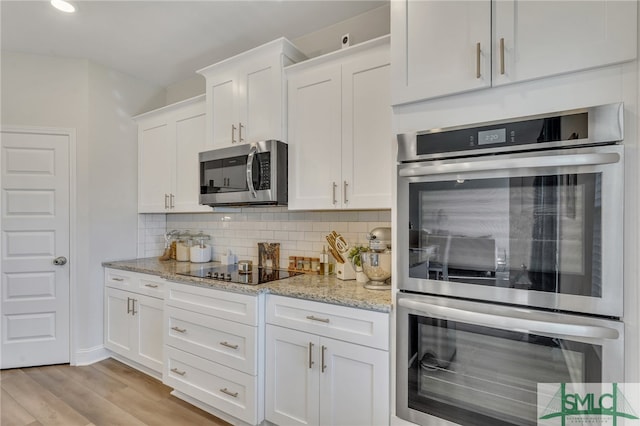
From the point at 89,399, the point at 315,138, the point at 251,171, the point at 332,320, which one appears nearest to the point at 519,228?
the point at 332,320

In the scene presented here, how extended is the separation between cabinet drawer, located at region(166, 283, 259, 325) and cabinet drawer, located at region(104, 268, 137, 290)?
694 mm

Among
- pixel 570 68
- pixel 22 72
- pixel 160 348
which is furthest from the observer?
pixel 22 72

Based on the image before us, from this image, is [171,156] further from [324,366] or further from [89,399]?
[324,366]

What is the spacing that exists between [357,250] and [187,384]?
1.51 meters

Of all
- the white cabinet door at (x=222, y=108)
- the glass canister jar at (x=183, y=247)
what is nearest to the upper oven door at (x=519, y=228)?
the white cabinet door at (x=222, y=108)

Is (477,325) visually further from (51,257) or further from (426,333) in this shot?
(51,257)

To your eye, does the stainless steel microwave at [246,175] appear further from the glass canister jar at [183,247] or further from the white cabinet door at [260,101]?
the glass canister jar at [183,247]

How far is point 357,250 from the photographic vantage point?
→ 6.91 feet

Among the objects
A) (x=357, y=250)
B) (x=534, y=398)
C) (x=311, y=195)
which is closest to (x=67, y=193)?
(x=311, y=195)

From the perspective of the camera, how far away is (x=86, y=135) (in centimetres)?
304

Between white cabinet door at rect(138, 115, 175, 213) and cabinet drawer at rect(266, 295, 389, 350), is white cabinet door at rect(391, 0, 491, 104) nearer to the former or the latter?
cabinet drawer at rect(266, 295, 389, 350)

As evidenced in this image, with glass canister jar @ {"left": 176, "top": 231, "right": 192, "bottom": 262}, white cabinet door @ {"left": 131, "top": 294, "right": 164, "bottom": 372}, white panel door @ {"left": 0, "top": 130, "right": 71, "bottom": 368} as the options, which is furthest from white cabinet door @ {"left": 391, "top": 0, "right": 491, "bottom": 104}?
white panel door @ {"left": 0, "top": 130, "right": 71, "bottom": 368}

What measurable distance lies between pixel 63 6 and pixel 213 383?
2.72 meters

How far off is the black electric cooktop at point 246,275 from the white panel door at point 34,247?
59.8 inches
